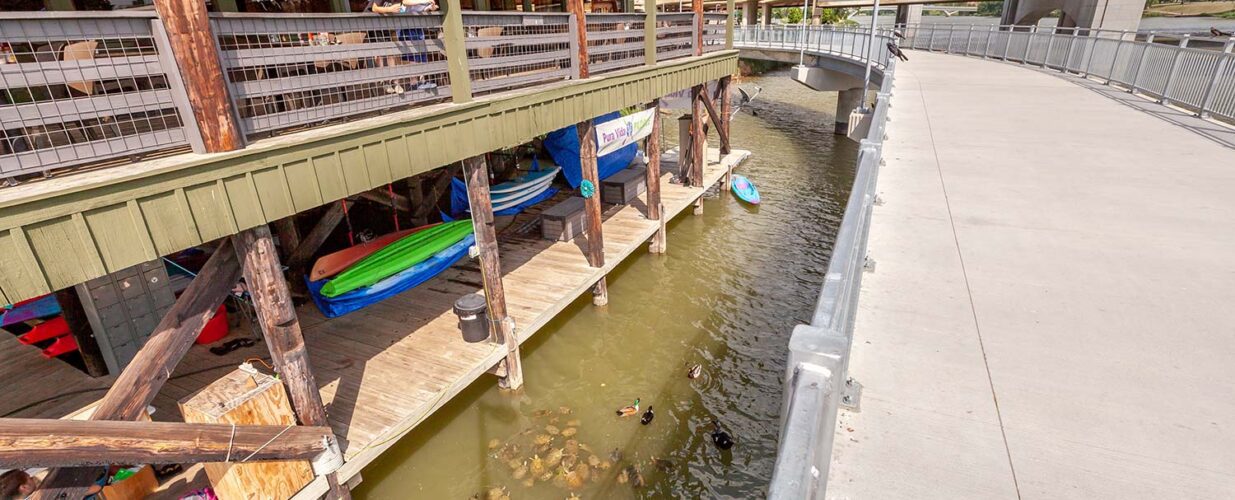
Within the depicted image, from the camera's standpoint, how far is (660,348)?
11828 mm

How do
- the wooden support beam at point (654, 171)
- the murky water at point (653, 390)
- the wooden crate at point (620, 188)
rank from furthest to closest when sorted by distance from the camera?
the wooden crate at point (620, 188) < the wooden support beam at point (654, 171) < the murky water at point (653, 390)

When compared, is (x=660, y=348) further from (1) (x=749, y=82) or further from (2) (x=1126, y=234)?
(1) (x=749, y=82)

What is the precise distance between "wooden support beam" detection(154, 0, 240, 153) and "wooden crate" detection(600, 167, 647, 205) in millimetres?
12225

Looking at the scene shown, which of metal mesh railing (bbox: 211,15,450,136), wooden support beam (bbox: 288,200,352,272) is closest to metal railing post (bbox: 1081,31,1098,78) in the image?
metal mesh railing (bbox: 211,15,450,136)

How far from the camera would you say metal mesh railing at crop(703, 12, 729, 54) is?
60.3 ft

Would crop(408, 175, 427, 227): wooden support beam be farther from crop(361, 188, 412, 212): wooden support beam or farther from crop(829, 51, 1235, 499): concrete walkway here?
crop(829, 51, 1235, 499): concrete walkway

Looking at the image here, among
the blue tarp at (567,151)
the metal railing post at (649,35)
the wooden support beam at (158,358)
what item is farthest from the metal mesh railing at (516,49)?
the wooden support beam at (158,358)

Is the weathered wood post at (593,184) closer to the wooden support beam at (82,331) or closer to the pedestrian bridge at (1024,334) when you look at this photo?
the pedestrian bridge at (1024,334)

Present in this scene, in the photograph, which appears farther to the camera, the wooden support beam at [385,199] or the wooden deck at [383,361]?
the wooden support beam at [385,199]

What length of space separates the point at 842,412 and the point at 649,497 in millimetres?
5822

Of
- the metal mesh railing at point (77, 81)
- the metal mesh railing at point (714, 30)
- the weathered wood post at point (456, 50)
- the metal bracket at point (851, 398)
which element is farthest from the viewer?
the metal mesh railing at point (714, 30)

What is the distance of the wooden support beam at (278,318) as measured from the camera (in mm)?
5992

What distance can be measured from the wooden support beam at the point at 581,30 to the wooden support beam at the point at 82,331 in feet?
29.0

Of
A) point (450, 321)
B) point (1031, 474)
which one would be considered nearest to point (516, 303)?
point (450, 321)
